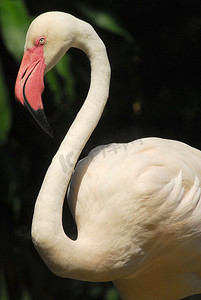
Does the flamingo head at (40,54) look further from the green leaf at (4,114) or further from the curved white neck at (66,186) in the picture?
the green leaf at (4,114)

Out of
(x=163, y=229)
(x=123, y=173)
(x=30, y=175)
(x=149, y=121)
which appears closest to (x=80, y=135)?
(x=123, y=173)

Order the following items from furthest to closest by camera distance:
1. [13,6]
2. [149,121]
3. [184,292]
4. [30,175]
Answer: [149,121]
[30,175]
[13,6]
[184,292]

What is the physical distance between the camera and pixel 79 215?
2.45 meters

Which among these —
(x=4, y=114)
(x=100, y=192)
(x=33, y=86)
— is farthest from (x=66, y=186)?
(x=4, y=114)

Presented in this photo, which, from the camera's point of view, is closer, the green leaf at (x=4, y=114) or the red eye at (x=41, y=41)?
the red eye at (x=41, y=41)

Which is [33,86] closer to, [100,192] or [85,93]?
[100,192]

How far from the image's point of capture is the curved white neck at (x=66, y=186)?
2.20m

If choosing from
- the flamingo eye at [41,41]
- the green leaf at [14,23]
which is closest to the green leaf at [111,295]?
the green leaf at [14,23]

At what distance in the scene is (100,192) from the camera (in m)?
2.36

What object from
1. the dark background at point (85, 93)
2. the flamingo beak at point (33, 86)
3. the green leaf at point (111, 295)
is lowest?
the green leaf at point (111, 295)

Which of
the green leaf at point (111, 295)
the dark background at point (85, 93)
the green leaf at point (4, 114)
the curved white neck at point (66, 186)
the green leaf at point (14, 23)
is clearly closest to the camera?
the curved white neck at point (66, 186)

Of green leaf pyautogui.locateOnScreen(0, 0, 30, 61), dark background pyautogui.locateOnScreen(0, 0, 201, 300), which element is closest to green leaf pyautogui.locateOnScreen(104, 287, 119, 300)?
dark background pyautogui.locateOnScreen(0, 0, 201, 300)

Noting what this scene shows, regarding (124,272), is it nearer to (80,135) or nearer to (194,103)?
(80,135)

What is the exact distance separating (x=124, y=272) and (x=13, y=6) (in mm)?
1422
